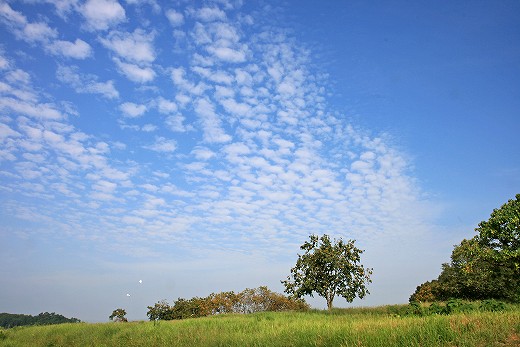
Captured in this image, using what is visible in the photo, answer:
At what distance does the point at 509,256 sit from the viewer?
27.6 meters

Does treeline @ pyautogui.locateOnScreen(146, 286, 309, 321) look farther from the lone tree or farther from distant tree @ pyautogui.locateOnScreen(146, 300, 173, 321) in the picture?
the lone tree

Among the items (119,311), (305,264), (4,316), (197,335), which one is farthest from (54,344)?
(4,316)

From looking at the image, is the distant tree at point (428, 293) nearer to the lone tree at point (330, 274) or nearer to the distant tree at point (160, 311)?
the lone tree at point (330, 274)

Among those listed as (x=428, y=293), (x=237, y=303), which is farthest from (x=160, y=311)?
(x=428, y=293)

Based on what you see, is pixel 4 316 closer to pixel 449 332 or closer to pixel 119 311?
pixel 119 311

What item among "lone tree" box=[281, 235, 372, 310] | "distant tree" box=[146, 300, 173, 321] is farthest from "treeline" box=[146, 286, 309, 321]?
"lone tree" box=[281, 235, 372, 310]

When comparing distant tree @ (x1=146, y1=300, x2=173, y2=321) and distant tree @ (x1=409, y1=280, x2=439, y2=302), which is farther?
distant tree @ (x1=146, y1=300, x2=173, y2=321)

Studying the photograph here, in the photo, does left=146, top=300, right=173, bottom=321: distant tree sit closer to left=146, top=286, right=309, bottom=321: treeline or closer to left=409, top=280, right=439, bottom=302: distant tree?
left=146, top=286, right=309, bottom=321: treeline

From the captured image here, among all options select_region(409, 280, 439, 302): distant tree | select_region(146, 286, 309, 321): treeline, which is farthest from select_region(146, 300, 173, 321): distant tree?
select_region(409, 280, 439, 302): distant tree

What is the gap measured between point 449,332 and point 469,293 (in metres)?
48.5

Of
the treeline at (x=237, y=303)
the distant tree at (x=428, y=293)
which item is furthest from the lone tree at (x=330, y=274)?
the treeline at (x=237, y=303)

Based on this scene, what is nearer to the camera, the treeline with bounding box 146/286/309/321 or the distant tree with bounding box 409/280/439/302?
the distant tree with bounding box 409/280/439/302

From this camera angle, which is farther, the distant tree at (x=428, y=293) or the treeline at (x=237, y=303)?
the treeline at (x=237, y=303)

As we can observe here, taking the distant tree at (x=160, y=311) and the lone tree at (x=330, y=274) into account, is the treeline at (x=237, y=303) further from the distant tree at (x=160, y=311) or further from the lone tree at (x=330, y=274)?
the lone tree at (x=330, y=274)
